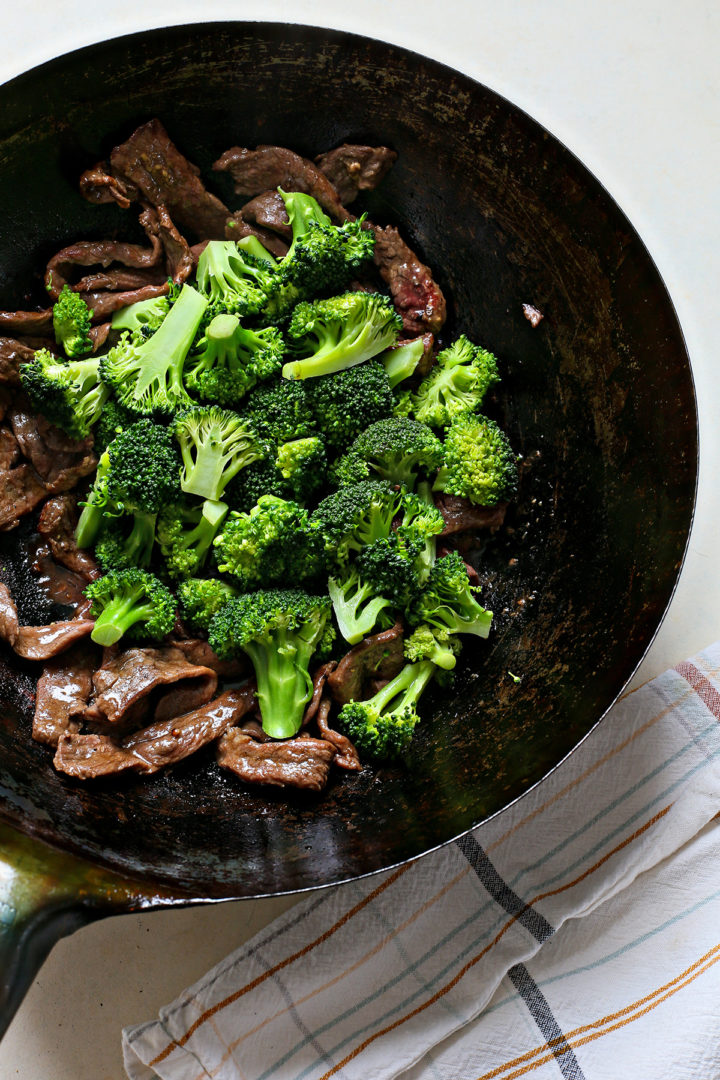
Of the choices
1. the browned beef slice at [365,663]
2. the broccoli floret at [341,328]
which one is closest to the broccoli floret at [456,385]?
the broccoli floret at [341,328]

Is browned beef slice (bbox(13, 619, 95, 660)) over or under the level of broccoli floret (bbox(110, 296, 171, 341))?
under

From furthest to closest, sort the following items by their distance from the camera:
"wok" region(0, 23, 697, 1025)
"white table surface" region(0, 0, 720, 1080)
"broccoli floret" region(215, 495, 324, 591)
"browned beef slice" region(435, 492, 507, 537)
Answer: "white table surface" region(0, 0, 720, 1080) < "browned beef slice" region(435, 492, 507, 537) < "broccoli floret" region(215, 495, 324, 591) < "wok" region(0, 23, 697, 1025)

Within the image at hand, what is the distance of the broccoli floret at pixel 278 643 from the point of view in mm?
2910

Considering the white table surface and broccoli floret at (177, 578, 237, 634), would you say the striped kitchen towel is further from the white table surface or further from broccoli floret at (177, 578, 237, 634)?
broccoli floret at (177, 578, 237, 634)

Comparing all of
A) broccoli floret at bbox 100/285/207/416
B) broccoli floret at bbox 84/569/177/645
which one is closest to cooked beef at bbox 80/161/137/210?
broccoli floret at bbox 100/285/207/416

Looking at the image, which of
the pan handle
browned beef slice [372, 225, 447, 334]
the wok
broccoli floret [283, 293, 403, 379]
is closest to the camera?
the pan handle

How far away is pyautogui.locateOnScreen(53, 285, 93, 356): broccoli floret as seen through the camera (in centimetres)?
312

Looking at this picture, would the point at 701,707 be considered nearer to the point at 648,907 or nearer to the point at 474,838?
the point at 648,907

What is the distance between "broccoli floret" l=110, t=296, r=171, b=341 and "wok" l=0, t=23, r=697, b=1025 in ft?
1.20

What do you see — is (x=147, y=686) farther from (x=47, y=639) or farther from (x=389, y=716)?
(x=389, y=716)

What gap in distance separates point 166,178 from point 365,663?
198 centimetres

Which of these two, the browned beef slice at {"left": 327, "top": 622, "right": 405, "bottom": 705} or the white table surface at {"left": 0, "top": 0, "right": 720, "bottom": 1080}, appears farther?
the white table surface at {"left": 0, "top": 0, "right": 720, "bottom": 1080}

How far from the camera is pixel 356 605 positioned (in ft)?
10.0

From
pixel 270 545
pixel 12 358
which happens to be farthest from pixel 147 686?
pixel 12 358
